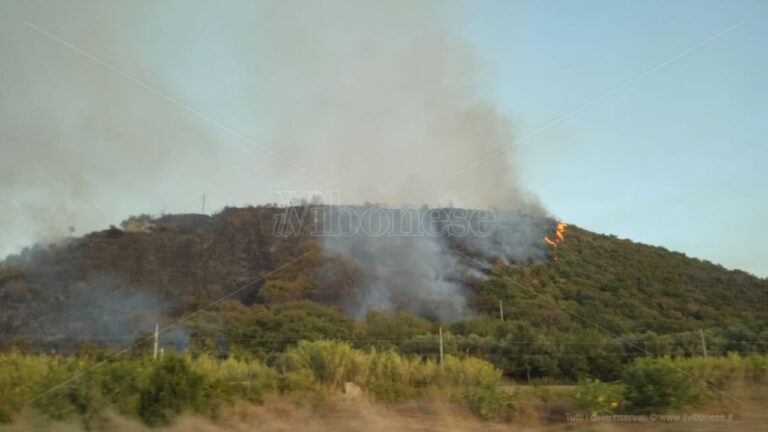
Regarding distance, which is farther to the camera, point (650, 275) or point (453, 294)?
point (650, 275)

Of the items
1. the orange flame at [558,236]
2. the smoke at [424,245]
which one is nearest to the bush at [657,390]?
the smoke at [424,245]

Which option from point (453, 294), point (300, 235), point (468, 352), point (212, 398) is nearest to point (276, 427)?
point (212, 398)

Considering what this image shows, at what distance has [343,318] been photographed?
29875 millimetres

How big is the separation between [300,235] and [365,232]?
5.39 metres

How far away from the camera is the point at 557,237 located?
53.8m

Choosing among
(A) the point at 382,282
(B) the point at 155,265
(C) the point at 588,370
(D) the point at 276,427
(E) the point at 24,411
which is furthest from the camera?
(A) the point at 382,282

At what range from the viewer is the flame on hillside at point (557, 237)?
51.0 m

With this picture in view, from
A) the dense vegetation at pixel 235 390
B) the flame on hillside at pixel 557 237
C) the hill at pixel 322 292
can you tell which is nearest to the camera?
the dense vegetation at pixel 235 390

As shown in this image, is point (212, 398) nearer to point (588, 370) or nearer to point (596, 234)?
point (588, 370)

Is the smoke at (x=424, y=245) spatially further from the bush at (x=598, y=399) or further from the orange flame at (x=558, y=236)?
the bush at (x=598, y=399)

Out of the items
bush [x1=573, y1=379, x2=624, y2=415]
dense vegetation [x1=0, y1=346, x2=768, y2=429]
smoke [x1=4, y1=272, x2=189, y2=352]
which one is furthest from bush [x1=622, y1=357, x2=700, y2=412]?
smoke [x1=4, y1=272, x2=189, y2=352]

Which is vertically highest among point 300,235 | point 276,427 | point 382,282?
point 300,235

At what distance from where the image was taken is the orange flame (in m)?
51.1

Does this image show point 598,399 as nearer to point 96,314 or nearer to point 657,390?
point 657,390
